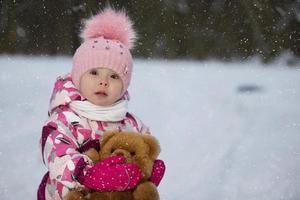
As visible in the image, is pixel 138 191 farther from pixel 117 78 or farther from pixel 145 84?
pixel 145 84

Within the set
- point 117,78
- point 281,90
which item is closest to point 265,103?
point 281,90

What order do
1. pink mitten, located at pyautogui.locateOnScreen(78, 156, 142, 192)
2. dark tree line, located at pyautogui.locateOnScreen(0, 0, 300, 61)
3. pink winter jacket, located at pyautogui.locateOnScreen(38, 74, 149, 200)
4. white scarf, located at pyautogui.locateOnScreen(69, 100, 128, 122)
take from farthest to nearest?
1. dark tree line, located at pyautogui.locateOnScreen(0, 0, 300, 61)
2. white scarf, located at pyautogui.locateOnScreen(69, 100, 128, 122)
3. pink winter jacket, located at pyautogui.locateOnScreen(38, 74, 149, 200)
4. pink mitten, located at pyautogui.locateOnScreen(78, 156, 142, 192)

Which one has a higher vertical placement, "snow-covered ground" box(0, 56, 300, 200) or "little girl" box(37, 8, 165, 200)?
"little girl" box(37, 8, 165, 200)

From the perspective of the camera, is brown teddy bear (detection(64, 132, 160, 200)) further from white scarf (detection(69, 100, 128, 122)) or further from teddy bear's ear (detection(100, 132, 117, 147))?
white scarf (detection(69, 100, 128, 122))

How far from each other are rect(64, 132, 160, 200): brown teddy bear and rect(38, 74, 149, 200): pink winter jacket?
5 cm

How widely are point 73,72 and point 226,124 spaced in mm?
2459

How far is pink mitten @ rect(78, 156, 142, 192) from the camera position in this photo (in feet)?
5.77

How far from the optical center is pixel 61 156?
189cm

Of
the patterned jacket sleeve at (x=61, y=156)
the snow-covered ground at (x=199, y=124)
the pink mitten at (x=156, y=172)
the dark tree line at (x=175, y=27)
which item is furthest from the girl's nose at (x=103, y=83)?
the dark tree line at (x=175, y=27)

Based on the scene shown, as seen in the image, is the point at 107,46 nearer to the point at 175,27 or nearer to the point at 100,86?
the point at 100,86

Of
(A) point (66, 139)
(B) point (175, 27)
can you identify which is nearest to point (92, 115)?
(A) point (66, 139)

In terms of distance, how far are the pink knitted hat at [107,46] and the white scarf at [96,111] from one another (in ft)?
0.29

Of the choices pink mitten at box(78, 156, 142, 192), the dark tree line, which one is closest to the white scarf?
pink mitten at box(78, 156, 142, 192)

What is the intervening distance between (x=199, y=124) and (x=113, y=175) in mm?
2635
